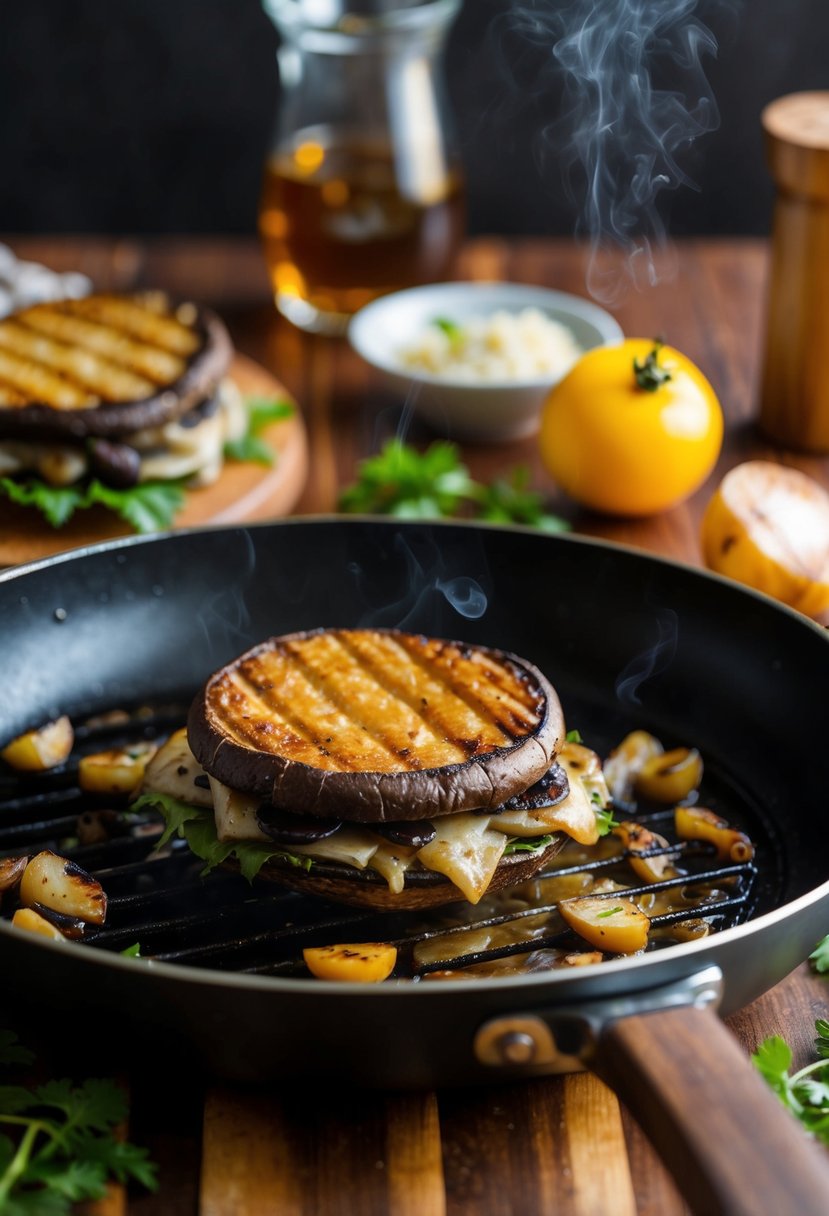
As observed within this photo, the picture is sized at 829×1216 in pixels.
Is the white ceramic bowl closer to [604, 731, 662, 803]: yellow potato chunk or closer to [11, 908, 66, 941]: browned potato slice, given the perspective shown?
A: [604, 731, 662, 803]: yellow potato chunk

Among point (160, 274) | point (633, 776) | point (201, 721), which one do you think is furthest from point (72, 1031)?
point (160, 274)

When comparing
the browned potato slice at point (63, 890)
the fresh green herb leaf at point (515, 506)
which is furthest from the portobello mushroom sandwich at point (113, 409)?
the browned potato slice at point (63, 890)

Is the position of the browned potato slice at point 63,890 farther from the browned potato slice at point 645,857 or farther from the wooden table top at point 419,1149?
the browned potato slice at point 645,857

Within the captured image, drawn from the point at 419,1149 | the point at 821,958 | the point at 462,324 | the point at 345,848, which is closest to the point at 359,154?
the point at 462,324

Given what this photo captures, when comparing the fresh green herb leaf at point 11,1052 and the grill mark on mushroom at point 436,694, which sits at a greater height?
the grill mark on mushroom at point 436,694

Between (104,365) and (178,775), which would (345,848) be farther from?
(104,365)

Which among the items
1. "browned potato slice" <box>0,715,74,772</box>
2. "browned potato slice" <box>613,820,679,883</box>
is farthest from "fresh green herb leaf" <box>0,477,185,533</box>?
"browned potato slice" <box>613,820,679,883</box>

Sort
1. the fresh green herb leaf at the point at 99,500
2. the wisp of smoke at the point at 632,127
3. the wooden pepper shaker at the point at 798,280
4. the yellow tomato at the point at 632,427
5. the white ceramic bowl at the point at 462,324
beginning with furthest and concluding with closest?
the wisp of smoke at the point at 632,127 → the white ceramic bowl at the point at 462,324 → the wooden pepper shaker at the point at 798,280 → the yellow tomato at the point at 632,427 → the fresh green herb leaf at the point at 99,500

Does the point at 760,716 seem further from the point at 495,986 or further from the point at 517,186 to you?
the point at 517,186
